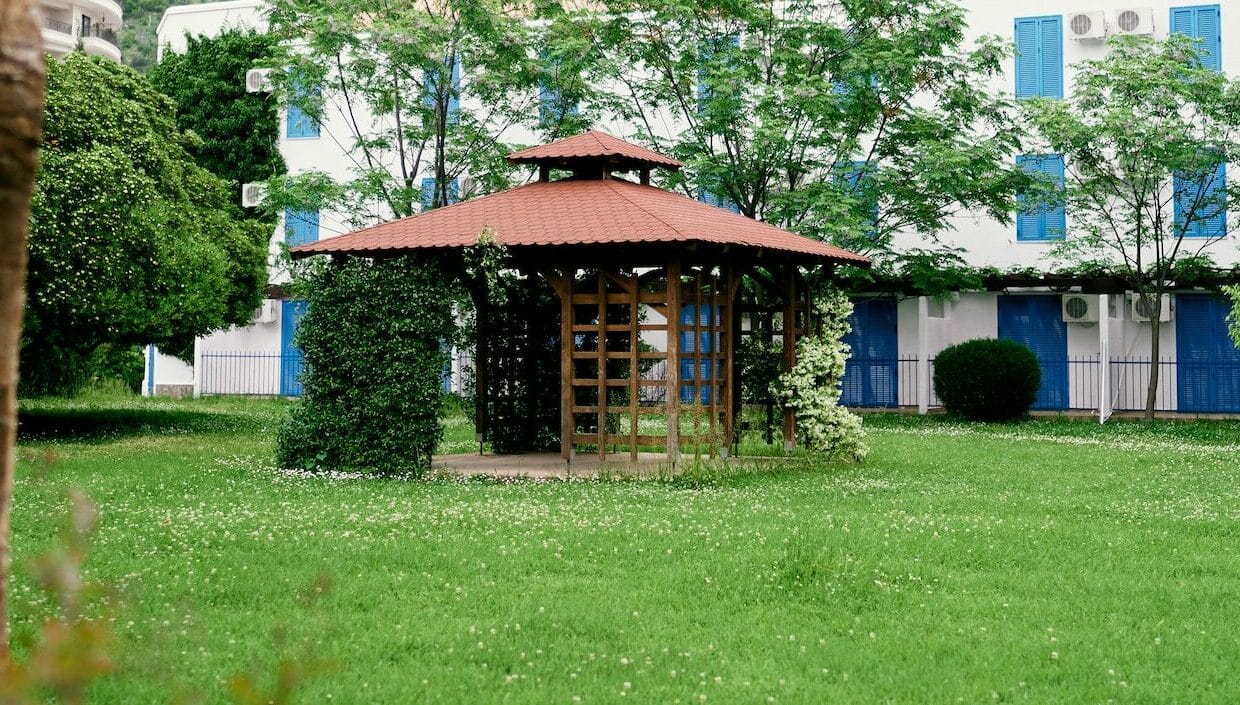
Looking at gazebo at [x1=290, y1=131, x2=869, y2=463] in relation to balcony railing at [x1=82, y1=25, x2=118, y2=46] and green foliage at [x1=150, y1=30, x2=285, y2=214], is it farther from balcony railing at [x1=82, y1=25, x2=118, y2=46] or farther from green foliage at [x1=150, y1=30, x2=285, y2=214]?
balcony railing at [x1=82, y1=25, x2=118, y2=46]

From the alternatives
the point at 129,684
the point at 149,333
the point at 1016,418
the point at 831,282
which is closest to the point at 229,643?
the point at 129,684

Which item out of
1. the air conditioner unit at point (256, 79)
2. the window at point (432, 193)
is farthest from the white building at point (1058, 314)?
the air conditioner unit at point (256, 79)

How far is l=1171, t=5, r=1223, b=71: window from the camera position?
28016 millimetres

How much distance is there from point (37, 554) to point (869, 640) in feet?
19.1

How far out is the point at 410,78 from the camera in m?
25.0

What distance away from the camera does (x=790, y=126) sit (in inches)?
978

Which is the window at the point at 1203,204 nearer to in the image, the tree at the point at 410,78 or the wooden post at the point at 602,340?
the tree at the point at 410,78

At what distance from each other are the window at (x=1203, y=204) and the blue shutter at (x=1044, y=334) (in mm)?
3282

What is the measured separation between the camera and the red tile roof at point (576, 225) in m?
14.8

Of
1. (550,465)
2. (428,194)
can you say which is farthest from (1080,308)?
(550,465)

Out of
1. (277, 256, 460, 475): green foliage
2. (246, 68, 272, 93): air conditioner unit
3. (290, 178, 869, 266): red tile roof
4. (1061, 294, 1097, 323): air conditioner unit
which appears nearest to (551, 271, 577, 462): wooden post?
(290, 178, 869, 266): red tile roof

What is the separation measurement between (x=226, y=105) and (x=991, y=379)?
73.8 ft

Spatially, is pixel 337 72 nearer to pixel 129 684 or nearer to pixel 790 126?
pixel 790 126

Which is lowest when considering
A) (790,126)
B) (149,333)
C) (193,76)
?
(149,333)
